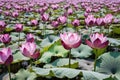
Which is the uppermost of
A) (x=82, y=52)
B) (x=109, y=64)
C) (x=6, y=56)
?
(x=6, y=56)

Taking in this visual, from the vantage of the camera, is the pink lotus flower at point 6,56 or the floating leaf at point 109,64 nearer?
the pink lotus flower at point 6,56

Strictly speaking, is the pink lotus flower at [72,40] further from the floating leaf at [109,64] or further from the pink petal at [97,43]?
the floating leaf at [109,64]

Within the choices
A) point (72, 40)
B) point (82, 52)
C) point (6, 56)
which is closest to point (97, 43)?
point (72, 40)

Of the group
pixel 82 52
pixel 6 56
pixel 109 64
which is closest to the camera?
pixel 6 56

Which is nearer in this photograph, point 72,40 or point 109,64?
point 72,40

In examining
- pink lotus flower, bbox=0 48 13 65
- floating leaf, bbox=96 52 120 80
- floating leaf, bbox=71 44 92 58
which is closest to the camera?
pink lotus flower, bbox=0 48 13 65

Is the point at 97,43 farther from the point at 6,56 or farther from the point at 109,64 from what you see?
the point at 6,56

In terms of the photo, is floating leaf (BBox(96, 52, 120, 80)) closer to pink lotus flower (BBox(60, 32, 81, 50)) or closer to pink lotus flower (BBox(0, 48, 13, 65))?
pink lotus flower (BBox(60, 32, 81, 50))

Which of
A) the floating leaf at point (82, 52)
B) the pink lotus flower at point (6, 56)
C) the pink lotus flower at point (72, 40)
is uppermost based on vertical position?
the pink lotus flower at point (72, 40)

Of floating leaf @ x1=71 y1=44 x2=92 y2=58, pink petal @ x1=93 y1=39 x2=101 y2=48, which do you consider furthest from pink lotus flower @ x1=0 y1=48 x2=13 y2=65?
floating leaf @ x1=71 y1=44 x2=92 y2=58

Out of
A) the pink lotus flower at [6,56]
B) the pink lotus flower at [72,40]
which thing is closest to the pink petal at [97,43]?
the pink lotus flower at [72,40]

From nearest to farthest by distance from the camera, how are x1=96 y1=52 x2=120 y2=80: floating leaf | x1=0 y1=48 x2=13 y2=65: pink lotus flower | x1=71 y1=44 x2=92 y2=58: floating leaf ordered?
x1=0 y1=48 x2=13 y2=65: pink lotus flower < x1=96 y1=52 x2=120 y2=80: floating leaf < x1=71 y1=44 x2=92 y2=58: floating leaf

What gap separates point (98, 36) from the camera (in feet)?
6.75

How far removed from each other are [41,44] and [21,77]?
118cm
